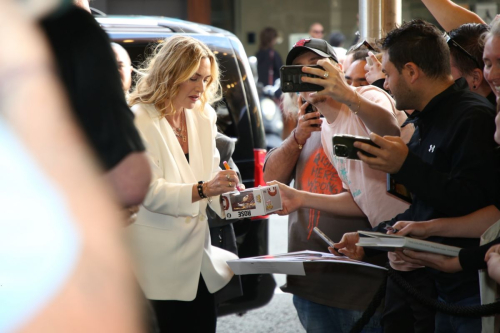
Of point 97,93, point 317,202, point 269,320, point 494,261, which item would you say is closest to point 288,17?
point 269,320

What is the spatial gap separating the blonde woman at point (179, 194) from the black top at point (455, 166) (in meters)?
0.86

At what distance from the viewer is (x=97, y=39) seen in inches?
65.4

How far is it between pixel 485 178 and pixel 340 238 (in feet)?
3.10

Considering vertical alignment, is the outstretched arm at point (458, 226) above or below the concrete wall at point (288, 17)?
above

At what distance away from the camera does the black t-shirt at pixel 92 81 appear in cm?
161

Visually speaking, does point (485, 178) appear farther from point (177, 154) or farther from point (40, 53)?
point (40, 53)

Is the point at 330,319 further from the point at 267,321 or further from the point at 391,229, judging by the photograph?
the point at 267,321

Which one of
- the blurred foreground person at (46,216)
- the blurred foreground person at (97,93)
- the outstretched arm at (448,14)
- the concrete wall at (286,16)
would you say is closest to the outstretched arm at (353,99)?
the outstretched arm at (448,14)

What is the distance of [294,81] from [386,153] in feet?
2.03

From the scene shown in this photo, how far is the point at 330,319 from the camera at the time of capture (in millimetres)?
3086

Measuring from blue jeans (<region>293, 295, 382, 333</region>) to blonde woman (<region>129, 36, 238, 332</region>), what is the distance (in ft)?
1.37

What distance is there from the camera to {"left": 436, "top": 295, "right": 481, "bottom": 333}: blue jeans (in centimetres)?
231

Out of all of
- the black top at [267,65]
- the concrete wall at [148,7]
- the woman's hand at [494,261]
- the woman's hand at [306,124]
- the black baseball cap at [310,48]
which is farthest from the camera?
the concrete wall at [148,7]

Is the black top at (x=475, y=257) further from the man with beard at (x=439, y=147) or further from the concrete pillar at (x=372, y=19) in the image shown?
the concrete pillar at (x=372, y=19)
